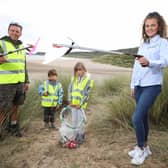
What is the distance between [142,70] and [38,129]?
92.8 inches

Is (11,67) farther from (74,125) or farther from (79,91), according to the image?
(74,125)

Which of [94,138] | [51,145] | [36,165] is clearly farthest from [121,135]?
[36,165]

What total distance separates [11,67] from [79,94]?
981 mm

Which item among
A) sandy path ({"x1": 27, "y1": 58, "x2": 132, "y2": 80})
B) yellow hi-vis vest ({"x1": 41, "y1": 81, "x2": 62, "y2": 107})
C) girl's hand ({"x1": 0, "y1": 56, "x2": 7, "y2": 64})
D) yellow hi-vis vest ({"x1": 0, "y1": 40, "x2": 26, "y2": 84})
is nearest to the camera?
girl's hand ({"x1": 0, "y1": 56, "x2": 7, "y2": 64})

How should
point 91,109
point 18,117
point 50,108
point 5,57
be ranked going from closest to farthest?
point 5,57 < point 18,117 < point 50,108 < point 91,109

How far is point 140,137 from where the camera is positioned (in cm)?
330

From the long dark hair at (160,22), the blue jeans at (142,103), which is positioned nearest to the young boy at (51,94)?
the blue jeans at (142,103)

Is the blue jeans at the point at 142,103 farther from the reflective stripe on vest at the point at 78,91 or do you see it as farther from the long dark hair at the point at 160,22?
the reflective stripe on vest at the point at 78,91

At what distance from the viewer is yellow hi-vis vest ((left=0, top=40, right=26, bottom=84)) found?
13.3ft

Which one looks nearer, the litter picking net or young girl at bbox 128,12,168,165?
young girl at bbox 128,12,168,165

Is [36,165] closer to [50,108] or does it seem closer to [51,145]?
[51,145]

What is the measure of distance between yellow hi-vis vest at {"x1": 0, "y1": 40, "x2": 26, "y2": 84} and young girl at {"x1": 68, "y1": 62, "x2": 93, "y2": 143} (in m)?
0.75

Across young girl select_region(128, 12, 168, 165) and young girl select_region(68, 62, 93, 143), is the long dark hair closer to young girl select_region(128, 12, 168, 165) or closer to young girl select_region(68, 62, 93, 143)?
young girl select_region(128, 12, 168, 165)

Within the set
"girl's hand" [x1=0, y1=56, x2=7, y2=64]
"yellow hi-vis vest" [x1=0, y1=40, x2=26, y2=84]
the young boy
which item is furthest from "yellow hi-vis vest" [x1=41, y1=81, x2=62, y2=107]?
"girl's hand" [x1=0, y1=56, x2=7, y2=64]
